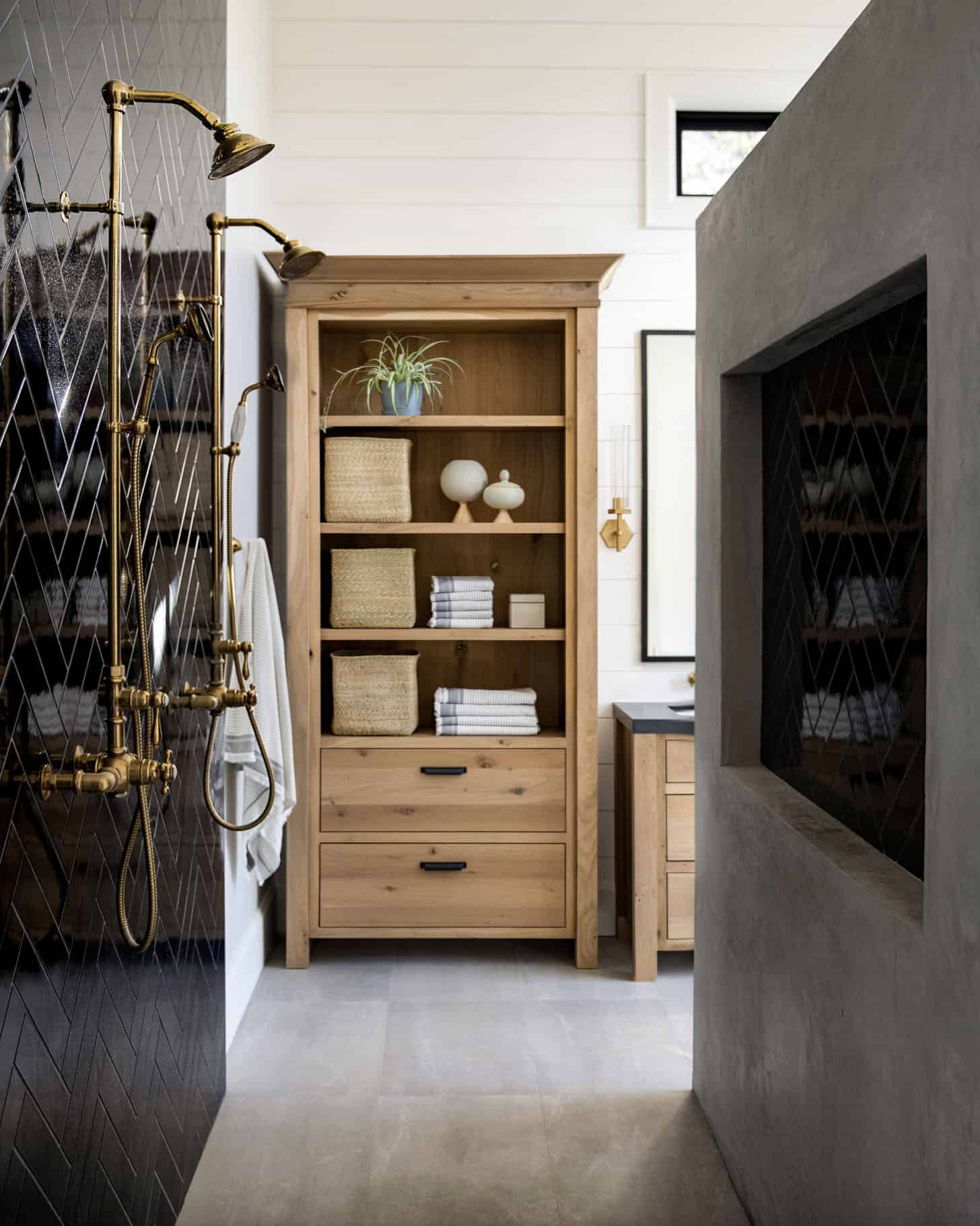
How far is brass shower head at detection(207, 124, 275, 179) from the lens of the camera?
1.48m

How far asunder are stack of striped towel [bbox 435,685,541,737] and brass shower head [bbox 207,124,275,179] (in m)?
1.93

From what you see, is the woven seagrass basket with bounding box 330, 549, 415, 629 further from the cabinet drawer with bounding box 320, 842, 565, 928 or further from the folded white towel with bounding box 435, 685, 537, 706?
the cabinet drawer with bounding box 320, 842, 565, 928

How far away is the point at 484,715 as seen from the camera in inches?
125

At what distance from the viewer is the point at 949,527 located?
1160 mm

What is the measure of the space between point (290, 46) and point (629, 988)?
3171 millimetres

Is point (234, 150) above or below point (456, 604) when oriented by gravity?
above

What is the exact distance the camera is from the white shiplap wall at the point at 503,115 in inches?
133

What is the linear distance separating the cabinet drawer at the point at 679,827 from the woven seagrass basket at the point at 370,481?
47.1 inches

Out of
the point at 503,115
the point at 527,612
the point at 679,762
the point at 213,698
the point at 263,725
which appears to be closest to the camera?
the point at 213,698

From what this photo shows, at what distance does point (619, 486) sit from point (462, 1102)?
6.40 feet

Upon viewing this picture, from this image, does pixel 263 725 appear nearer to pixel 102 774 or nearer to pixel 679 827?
pixel 679 827

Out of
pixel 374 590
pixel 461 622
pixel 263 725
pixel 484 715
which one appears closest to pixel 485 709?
pixel 484 715

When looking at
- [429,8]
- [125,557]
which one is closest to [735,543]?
[125,557]

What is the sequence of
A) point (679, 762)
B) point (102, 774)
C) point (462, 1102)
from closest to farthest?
point (102, 774), point (462, 1102), point (679, 762)
